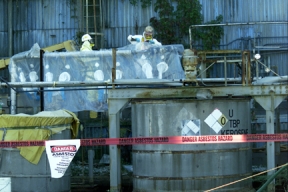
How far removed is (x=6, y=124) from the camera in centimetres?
1112

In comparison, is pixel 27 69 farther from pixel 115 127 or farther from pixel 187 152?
pixel 187 152

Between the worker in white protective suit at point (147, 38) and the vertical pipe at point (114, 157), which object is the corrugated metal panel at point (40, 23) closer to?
the worker in white protective suit at point (147, 38)

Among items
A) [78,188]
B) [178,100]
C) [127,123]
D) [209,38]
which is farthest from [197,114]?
[209,38]

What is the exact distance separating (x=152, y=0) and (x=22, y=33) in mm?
4710

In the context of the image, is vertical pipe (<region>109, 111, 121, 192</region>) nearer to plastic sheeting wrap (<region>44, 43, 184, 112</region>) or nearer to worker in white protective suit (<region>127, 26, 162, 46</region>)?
plastic sheeting wrap (<region>44, 43, 184, 112</region>)

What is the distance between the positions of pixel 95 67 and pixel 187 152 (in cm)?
453

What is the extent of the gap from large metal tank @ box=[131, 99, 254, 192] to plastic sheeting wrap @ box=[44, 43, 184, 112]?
3.24 meters

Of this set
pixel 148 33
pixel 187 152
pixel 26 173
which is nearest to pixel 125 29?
pixel 148 33

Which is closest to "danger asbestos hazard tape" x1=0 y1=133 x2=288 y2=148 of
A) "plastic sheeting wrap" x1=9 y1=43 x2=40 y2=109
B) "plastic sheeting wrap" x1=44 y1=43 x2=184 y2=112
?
"plastic sheeting wrap" x1=44 y1=43 x2=184 y2=112

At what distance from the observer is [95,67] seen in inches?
577

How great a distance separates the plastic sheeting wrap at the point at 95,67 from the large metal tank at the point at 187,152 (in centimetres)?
324

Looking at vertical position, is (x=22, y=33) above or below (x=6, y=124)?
above

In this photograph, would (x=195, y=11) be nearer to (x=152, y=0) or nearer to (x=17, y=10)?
(x=152, y=0)

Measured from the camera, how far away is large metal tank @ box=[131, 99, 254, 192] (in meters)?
11.1
